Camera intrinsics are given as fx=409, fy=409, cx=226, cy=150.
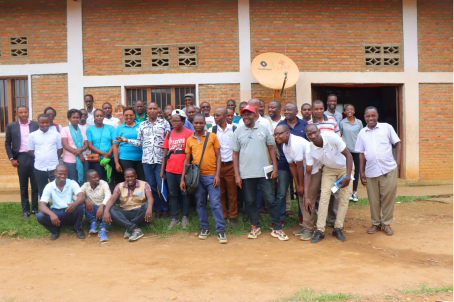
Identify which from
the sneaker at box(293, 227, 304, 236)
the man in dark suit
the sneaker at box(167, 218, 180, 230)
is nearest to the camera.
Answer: the sneaker at box(293, 227, 304, 236)

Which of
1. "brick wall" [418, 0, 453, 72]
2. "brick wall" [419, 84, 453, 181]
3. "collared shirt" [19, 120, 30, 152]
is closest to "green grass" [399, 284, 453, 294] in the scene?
"collared shirt" [19, 120, 30, 152]

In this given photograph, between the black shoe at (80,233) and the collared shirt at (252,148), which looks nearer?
the collared shirt at (252,148)

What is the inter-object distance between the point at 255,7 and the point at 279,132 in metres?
5.19

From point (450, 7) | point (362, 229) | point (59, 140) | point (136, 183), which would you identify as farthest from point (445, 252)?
point (450, 7)

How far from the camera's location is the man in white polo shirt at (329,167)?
5305 millimetres

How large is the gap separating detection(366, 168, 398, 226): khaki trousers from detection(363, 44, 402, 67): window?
4829 millimetres

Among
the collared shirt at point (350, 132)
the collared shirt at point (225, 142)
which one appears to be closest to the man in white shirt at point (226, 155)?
the collared shirt at point (225, 142)

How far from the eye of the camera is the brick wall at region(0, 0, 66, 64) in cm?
966

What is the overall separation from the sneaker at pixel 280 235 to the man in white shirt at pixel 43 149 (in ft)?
11.6

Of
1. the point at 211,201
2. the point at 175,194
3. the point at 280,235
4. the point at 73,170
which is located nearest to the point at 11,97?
the point at 73,170

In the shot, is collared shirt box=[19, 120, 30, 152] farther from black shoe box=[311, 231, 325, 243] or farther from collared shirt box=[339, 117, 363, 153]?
collared shirt box=[339, 117, 363, 153]

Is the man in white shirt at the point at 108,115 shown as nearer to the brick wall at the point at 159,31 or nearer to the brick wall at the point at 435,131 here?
the brick wall at the point at 159,31

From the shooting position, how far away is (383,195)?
18.8 feet

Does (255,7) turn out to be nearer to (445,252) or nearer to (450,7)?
(450,7)
